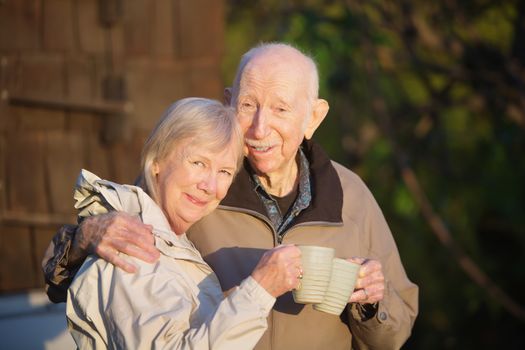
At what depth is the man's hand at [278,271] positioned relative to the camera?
243cm

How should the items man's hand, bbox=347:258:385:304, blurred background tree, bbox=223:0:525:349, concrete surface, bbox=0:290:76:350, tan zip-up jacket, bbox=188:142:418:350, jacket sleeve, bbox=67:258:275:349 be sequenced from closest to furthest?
1. jacket sleeve, bbox=67:258:275:349
2. man's hand, bbox=347:258:385:304
3. tan zip-up jacket, bbox=188:142:418:350
4. concrete surface, bbox=0:290:76:350
5. blurred background tree, bbox=223:0:525:349

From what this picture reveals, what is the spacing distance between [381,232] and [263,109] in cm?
60

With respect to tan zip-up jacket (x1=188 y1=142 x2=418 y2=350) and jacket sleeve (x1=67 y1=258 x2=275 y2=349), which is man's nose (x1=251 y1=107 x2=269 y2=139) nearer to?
tan zip-up jacket (x1=188 y1=142 x2=418 y2=350)

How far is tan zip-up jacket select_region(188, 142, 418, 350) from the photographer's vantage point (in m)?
2.99

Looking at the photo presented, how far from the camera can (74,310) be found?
2.46 metres

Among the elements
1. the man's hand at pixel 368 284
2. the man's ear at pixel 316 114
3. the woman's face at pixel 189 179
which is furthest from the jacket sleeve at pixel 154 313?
the man's ear at pixel 316 114

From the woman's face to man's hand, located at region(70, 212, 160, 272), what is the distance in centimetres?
17

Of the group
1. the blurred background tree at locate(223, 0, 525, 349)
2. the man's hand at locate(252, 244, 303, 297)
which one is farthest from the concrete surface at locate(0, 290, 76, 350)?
the blurred background tree at locate(223, 0, 525, 349)

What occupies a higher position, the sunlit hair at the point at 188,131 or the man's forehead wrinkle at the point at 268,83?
the man's forehead wrinkle at the point at 268,83

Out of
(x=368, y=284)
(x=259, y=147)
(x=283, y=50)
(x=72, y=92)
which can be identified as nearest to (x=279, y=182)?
A: (x=259, y=147)

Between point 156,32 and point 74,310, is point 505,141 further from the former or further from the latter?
point 74,310

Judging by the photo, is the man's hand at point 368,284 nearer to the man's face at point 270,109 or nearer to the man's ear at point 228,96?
the man's face at point 270,109

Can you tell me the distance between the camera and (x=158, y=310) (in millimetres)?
2354

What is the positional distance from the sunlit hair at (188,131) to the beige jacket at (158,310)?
0.23 m
